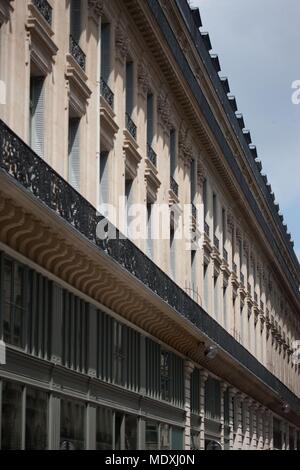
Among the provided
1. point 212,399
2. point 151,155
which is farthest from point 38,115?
point 212,399

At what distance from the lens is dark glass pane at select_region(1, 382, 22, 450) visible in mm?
18547

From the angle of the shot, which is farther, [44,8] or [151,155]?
[151,155]

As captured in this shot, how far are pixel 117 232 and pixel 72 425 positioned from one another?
469 cm

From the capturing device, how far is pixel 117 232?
24500 millimetres

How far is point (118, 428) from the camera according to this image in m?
25.6

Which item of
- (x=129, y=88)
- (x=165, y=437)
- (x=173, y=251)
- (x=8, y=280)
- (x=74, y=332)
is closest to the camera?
(x=8, y=280)

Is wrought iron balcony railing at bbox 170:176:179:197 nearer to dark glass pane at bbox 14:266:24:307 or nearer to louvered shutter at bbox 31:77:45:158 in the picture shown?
louvered shutter at bbox 31:77:45:158

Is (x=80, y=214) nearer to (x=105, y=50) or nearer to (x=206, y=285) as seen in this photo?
(x=105, y=50)

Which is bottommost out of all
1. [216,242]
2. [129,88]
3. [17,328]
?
[17,328]

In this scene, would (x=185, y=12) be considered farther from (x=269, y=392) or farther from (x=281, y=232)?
(x=281, y=232)

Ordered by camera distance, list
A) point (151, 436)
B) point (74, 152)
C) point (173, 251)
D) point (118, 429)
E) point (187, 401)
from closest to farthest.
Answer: point (74, 152) → point (118, 429) → point (151, 436) → point (187, 401) → point (173, 251)

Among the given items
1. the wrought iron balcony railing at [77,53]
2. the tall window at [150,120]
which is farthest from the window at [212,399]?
the wrought iron balcony railing at [77,53]

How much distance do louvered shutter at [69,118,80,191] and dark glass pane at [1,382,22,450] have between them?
6.00m

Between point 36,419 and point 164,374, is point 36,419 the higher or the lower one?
the lower one
